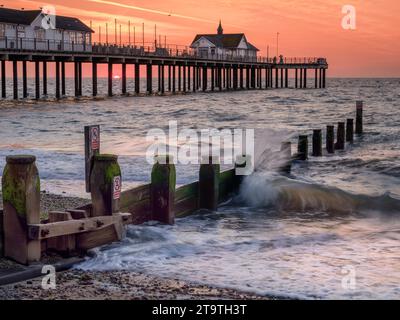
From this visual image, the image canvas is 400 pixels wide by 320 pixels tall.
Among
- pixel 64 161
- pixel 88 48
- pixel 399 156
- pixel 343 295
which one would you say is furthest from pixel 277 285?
pixel 88 48

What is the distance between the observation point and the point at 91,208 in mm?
7945

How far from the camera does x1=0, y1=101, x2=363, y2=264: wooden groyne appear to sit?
680 cm

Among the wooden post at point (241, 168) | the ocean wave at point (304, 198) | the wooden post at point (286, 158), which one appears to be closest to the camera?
the ocean wave at point (304, 198)

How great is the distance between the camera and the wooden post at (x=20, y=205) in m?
6.76

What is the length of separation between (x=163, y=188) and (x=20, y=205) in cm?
292

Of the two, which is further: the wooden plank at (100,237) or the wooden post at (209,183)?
the wooden post at (209,183)

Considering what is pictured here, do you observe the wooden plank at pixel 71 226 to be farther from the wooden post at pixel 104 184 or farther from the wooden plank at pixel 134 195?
the wooden plank at pixel 134 195

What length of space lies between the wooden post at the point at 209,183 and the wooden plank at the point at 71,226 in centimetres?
291

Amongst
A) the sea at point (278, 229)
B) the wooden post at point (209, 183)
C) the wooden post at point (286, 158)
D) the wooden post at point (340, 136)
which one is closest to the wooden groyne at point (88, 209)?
the sea at point (278, 229)

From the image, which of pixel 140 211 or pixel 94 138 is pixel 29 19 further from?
pixel 140 211

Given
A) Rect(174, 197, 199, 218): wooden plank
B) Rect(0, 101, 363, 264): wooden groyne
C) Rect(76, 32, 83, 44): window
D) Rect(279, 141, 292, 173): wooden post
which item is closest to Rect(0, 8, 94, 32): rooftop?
Rect(76, 32, 83, 44): window

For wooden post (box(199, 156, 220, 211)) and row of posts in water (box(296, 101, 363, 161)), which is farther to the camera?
row of posts in water (box(296, 101, 363, 161))

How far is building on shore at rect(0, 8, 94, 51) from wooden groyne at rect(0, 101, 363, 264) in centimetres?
4035

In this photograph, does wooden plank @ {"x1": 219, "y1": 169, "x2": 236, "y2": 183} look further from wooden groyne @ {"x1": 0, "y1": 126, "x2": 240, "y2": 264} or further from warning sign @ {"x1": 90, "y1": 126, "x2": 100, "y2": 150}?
warning sign @ {"x1": 90, "y1": 126, "x2": 100, "y2": 150}
